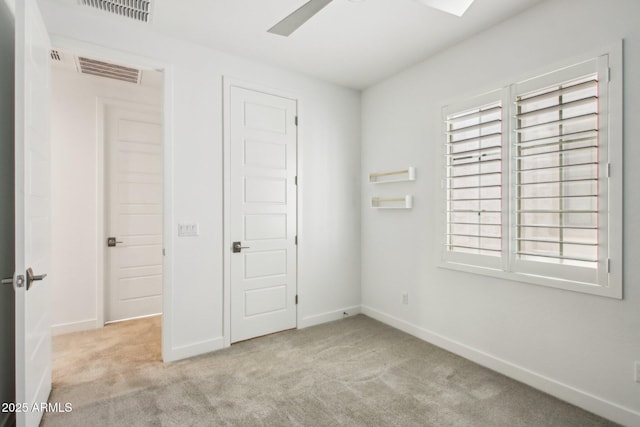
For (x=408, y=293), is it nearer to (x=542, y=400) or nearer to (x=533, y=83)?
(x=542, y=400)

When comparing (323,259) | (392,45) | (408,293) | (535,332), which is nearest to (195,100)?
(392,45)

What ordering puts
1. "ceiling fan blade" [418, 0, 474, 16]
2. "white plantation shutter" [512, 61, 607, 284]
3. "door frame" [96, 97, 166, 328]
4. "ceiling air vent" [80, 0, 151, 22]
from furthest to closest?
1. "door frame" [96, 97, 166, 328]
2. "ceiling air vent" [80, 0, 151, 22]
3. "white plantation shutter" [512, 61, 607, 284]
4. "ceiling fan blade" [418, 0, 474, 16]

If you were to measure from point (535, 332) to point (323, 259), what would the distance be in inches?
82.9

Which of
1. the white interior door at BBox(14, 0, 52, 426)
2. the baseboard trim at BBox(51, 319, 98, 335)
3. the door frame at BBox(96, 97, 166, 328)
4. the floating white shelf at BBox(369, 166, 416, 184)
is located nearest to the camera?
the white interior door at BBox(14, 0, 52, 426)

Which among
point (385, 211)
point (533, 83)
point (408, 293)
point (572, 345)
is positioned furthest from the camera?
point (385, 211)

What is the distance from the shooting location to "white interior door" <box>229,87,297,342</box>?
319 cm

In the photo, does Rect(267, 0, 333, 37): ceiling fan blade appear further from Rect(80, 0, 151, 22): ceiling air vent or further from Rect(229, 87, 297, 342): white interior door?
Rect(229, 87, 297, 342): white interior door

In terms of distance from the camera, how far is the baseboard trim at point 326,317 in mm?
3635

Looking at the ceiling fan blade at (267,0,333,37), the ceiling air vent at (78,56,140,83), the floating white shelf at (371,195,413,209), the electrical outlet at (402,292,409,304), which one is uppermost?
the ceiling air vent at (78,56,140,83)

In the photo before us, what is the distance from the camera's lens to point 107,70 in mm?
3373

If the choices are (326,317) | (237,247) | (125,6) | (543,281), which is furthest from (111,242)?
(543,281)

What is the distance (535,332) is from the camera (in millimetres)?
2406

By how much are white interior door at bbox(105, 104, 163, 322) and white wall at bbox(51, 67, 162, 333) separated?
16cm

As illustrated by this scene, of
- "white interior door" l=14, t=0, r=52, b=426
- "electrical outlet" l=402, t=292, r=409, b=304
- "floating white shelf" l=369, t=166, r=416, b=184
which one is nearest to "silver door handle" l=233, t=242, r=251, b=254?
"white interior door" l=14, t=0, r=52, b=426
